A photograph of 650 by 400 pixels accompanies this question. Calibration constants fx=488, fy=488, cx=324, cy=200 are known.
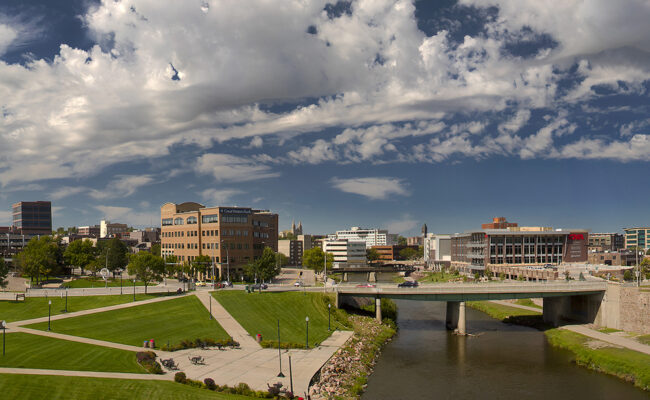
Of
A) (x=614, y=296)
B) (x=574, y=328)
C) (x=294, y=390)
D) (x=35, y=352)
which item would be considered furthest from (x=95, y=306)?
(x=614, y=296)

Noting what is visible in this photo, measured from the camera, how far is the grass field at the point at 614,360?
188 ft

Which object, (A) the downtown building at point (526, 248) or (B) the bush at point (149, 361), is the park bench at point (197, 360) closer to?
(B) the bush at point (149, 361)

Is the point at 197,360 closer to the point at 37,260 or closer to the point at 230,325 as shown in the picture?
the point at 230,325

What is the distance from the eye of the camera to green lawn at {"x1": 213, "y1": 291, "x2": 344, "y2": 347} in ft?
226

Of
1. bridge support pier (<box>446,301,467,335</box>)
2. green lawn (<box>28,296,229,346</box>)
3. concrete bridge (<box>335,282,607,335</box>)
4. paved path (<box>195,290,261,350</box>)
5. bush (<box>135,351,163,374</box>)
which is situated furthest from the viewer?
concrete bridge (<box>335,282,607,335</box>)

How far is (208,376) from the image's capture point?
48.3 metres

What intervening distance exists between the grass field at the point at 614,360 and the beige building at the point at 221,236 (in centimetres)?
8549

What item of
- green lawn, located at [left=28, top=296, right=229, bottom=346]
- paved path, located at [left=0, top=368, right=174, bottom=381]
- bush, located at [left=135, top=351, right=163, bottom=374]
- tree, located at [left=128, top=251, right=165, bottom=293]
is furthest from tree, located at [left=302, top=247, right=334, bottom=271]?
paved path, located at [left=0, top=368, right=174, bottom=381]

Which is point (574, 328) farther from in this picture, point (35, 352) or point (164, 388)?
point (35, 352)

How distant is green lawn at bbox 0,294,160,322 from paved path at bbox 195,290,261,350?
41.1 feet

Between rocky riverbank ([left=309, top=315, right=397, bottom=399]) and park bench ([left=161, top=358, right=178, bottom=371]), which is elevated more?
park bench ([left=161, top=358, right=178, bottom=371])

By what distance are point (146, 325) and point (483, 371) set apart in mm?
45633

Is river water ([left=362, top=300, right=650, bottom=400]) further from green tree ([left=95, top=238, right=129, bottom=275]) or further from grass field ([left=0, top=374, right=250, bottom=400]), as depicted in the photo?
green tree ([left=95, top=238, right=129, bottom=275])

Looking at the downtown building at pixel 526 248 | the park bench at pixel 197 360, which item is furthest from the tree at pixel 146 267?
the downtown building at pixel 526 248
